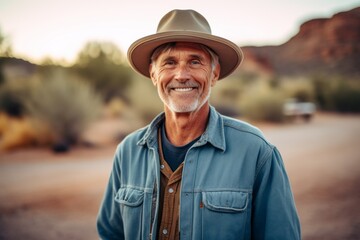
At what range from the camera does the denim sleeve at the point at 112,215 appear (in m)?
2.38

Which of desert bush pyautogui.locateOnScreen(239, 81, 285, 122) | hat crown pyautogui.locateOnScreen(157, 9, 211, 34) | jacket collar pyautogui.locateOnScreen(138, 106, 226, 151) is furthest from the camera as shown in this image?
desert bush pyautogui.locateOnScreen(239, 81, 285, 122)

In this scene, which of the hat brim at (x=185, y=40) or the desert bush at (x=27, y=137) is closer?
the hat brim at (x=185, y=40)

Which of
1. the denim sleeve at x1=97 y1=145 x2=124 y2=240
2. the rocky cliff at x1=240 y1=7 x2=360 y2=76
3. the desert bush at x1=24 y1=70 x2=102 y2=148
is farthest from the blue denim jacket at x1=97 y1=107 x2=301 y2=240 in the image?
the rocky cliff at x1=240 y1=7 x2=360 y2=76

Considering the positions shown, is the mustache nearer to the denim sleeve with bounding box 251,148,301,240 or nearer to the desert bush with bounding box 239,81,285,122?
the denim sleeve with bounding box 251,148,301,240

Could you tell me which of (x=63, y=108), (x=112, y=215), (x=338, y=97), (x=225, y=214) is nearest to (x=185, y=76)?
(x=225, y=214)

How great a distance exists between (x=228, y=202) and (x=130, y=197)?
64 cm

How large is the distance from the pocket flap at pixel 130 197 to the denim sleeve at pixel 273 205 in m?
0.70

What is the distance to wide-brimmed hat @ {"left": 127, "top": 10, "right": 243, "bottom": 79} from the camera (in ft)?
6.93

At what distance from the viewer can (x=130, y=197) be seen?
218 centimetres

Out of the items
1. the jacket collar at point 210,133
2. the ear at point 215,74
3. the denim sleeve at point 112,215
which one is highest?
the ear at point 215,74

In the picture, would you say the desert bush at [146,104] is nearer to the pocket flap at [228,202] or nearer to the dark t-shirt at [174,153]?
the dark t-shirt at [174,153]

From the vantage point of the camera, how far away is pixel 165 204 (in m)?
2.08

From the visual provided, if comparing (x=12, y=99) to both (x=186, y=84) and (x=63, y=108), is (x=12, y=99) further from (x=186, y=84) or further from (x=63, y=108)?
(x=186, y=84)

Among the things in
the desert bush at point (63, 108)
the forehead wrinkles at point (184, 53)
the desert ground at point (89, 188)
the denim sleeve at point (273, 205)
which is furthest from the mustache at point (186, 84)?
the desert bush at point (63, 108)
